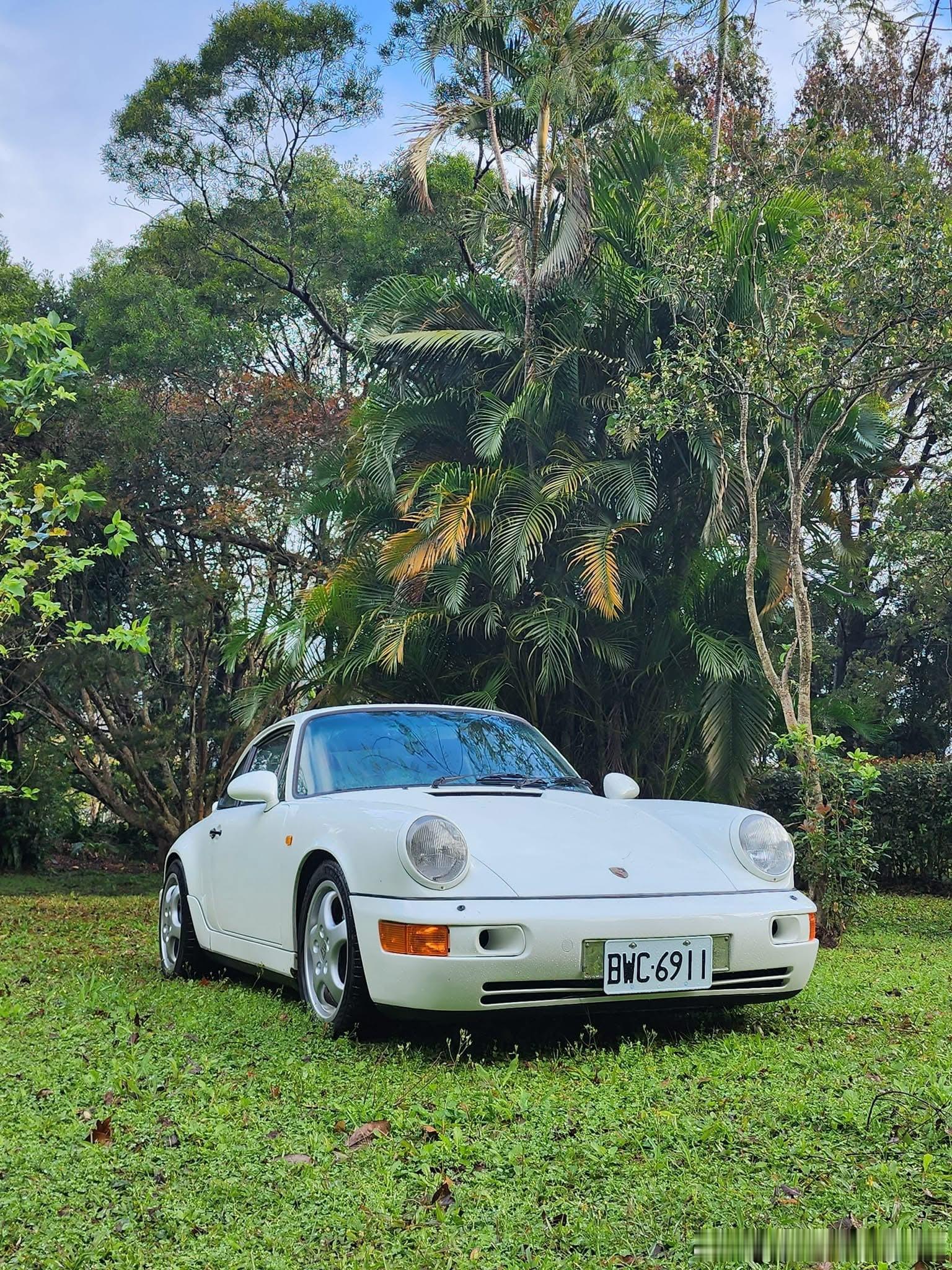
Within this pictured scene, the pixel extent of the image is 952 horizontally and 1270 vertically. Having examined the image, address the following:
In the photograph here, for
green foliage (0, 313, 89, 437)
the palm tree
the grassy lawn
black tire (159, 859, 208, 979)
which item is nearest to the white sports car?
the grassy lawn

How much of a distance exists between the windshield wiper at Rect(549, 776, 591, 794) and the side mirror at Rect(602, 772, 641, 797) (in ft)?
0.33

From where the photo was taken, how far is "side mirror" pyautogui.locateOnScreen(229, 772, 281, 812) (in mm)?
5590

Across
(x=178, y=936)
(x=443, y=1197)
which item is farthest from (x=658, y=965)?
(x=178, y=936)

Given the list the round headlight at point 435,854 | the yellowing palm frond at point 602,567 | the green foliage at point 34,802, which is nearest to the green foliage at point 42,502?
the round headlight at point 435,854

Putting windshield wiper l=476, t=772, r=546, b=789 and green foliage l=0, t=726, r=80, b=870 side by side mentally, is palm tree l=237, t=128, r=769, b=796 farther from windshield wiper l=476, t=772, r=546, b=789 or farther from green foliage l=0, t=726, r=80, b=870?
windshield wiper l=476, t=772, r=546, b=789

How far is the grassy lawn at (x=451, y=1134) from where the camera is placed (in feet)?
9.26

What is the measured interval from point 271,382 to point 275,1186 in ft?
52.8

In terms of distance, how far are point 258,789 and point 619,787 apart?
68.7 inches

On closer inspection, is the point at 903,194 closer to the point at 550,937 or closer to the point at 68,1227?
the point at 550,937

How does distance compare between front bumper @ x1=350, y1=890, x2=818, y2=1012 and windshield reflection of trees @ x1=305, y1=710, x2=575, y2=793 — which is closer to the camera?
front bumper @ x1=350, y1=890, x2=818, y2=1012

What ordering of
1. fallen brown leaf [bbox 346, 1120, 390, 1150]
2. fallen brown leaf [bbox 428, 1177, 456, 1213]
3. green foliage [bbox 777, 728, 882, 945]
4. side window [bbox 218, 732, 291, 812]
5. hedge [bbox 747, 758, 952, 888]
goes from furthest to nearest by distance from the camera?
1. hedge [bbox 747, 758, 952, 888]
2. green foliage [bbox 777, 728, 882, 945]
3. side window [bbox 218, 732, 291, 812]
4. fallen brown leaf [bbox 346, 1120, 390, 1150]
5. fallen brown leaf [bbox 428, 1177, 456, 1213]

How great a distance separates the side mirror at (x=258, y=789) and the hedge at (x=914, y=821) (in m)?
9.98

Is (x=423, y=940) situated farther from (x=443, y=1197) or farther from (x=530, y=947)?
(x=443, y=1197)

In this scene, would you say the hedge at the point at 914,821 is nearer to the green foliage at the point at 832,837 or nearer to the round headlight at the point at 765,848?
the green foliage at the point at 832,837
